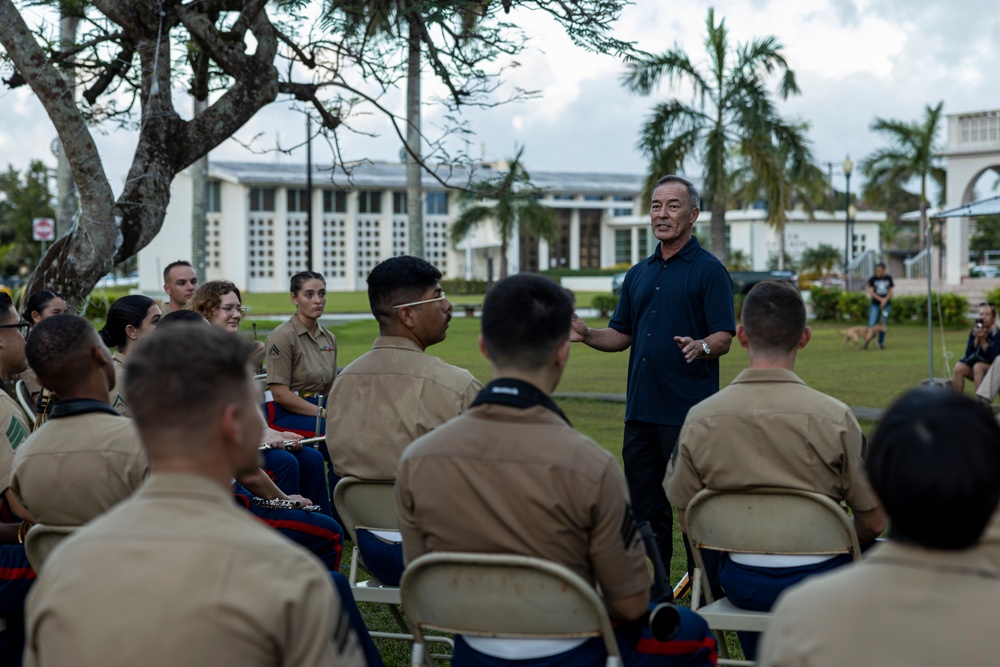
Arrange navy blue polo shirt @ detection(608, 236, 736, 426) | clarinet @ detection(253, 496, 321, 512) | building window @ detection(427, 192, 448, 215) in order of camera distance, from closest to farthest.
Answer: clarinet @ detection(253, 496, 321, 512)
navy blue polo shirt @ detection(608, 236, 736, 426)
building window @ detection(427, 192, 448, 215)

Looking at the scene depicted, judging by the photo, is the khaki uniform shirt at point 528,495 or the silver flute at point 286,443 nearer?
the khaki uniform shirt at point 528,495

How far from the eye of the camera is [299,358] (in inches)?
→ 295

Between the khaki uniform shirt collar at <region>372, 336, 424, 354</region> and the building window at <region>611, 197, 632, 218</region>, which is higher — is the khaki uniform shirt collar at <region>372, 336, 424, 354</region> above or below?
below

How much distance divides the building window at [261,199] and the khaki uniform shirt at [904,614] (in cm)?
7337

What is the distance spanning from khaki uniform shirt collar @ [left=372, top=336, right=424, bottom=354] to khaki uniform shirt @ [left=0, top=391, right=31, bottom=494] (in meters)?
1.39

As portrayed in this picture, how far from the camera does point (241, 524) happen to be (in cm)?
210

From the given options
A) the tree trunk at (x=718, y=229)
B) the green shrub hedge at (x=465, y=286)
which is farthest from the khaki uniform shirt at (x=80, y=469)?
the green shrub hedge at (x=465, y=286)

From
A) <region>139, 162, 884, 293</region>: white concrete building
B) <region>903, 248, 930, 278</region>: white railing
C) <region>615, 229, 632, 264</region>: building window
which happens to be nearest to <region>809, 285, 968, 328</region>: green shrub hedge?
<region>903, 248, 930, 278</region>: white railing

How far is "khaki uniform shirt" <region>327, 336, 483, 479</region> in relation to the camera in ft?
14.1

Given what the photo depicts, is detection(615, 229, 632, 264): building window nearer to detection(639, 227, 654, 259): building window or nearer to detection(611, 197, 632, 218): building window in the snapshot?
detection(639, 227, 654, 259): building window

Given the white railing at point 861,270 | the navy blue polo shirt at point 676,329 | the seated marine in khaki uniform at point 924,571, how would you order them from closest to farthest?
1. the seated marine in khaki uniform at point 924,571
2. the navy blue polo shirt at point 676,329
3. the white railing at point 861,270

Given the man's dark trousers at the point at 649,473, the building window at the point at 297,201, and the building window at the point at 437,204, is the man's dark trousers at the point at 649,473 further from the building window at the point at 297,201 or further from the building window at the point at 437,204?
the building window at the point at 437,204

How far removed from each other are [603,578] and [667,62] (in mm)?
26795

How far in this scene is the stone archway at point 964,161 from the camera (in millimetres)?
37469
